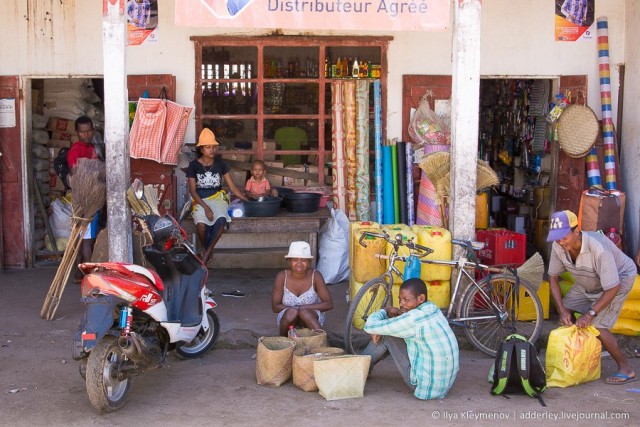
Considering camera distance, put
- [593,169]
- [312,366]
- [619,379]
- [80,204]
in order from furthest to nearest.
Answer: [593,169] → [80,204] → [619,379] → [312,366]

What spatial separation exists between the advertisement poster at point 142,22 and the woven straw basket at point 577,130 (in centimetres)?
449

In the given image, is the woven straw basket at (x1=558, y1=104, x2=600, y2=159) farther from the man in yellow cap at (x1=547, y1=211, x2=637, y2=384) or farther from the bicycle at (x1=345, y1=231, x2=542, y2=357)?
the man in yellow cap at (x1=547, y1=211, x2=637, y2=384)

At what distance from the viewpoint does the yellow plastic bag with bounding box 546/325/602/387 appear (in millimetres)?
6051

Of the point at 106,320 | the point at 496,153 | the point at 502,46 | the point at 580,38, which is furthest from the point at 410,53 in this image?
the point at 106,320

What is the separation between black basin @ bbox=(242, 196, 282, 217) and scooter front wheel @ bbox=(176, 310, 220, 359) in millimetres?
2321

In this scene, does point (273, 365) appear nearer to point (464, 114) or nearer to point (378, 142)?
point (464, 114)

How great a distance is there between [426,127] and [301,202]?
1587mm

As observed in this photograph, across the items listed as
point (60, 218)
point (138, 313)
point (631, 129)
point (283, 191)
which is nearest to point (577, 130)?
point (631, 129)

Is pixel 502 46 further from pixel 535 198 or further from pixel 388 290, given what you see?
pixel 388 290

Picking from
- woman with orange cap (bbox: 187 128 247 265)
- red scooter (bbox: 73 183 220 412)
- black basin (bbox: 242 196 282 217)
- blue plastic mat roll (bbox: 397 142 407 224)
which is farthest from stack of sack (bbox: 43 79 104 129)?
red scooter (bbox: 73 183 220 412)

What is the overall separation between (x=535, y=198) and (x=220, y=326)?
5058 millimetres

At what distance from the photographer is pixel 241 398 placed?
5.86m

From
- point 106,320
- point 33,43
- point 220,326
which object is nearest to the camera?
point 106,320

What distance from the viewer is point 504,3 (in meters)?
9.34
